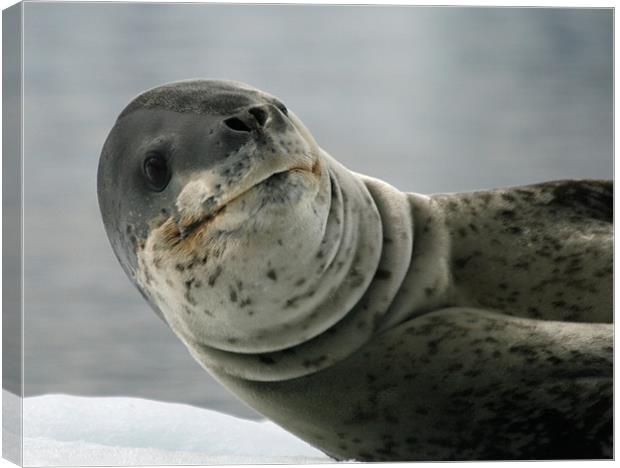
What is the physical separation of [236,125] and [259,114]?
0.23ft

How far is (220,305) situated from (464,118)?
110 cm

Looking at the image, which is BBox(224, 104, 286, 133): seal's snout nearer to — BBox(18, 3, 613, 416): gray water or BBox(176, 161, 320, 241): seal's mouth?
BBox(176, 161, 320, 241): seal's mouth

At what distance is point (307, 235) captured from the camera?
3600mm

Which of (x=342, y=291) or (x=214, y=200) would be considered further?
(x=342, y=291)

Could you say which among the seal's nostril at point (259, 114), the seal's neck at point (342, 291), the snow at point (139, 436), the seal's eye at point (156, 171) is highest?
the seal's nostril at point (259, 114)

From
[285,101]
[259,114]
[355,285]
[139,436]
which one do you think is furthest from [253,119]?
[139,436]

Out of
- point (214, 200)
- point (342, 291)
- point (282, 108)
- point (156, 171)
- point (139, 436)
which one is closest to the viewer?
point (214, 200)

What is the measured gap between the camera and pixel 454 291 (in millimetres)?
4055

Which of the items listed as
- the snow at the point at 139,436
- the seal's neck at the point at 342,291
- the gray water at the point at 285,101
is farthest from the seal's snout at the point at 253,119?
the snow at the point at 139,436

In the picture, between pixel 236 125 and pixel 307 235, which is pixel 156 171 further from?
pixel 307 235

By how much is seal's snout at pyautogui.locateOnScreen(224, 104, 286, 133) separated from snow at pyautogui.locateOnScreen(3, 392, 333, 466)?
39.8 inches

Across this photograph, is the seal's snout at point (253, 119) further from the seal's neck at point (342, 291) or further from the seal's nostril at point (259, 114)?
the seal's neck at point (342, 291)

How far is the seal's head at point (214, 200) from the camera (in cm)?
341

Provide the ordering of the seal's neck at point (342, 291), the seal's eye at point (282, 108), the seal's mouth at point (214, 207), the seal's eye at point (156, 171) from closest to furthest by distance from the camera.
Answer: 1. the seal's mouth at point (214, 207)
2. the seal's eye at point (156, 171)
3. the seal's eye at point (282, 108)
4. the seal's neck at point (342, 291)
